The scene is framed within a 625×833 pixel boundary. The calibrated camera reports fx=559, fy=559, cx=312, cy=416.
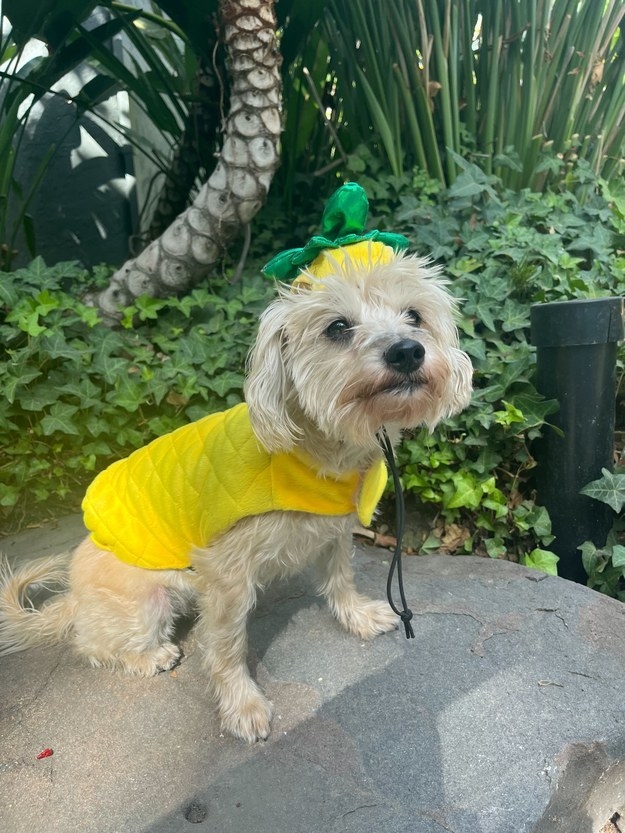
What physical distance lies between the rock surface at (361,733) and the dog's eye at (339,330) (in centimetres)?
124

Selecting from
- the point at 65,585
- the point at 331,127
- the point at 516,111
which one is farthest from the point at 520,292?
the point at 65,585

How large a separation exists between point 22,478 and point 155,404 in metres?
0.84

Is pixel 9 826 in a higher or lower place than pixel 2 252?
lower

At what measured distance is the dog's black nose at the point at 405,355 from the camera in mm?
1605

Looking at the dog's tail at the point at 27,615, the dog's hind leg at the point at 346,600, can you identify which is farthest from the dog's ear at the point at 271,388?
the dog's tail at the point at 27,615

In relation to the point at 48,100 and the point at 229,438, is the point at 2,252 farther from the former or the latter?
the point at 229,438

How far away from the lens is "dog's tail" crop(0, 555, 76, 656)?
227 centimetres

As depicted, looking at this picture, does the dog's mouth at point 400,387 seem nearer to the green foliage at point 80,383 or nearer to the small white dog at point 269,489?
the small white dog at point 269,489

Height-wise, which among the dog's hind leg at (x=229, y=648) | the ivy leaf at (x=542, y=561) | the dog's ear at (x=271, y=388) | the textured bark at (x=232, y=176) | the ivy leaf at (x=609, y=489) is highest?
the textured bark at (x=232, y=176)

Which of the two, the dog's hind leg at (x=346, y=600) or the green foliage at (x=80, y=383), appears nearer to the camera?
the dog's hind leg at (x=346, y=600)

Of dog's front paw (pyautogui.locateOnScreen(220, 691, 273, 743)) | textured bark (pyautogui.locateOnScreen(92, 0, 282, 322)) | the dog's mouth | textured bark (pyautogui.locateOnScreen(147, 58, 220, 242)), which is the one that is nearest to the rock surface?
dog's front paw (pyautogui.locateOnScreen(220, 691, 273, 743))

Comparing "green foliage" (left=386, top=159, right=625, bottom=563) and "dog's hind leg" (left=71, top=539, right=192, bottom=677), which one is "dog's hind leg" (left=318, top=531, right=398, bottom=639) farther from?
"green foliage" (left=386, top=159, right=625, bottom=563)

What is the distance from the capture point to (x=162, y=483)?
83.0 inches

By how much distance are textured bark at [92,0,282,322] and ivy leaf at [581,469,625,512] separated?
244 centimetres
